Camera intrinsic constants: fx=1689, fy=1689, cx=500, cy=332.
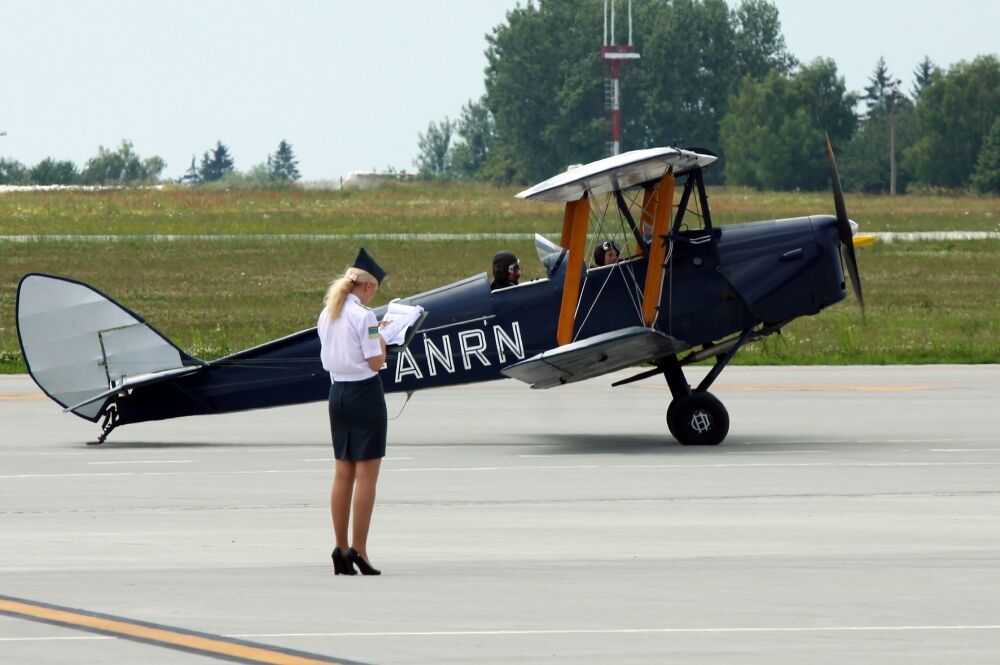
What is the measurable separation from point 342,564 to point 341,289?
151 centimetres

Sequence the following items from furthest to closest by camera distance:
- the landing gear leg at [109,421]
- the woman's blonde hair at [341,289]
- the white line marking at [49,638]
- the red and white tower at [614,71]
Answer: the red and white tower at [614,71]
the landing gear leg at [109,421]
the woman's blonde hair at [341,289]
the white line marking at [49,638]

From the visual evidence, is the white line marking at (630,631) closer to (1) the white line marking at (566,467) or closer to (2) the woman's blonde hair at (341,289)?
(2) the woman's blonde hair at (341,289)

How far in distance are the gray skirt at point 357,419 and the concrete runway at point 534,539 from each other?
0.67 metres

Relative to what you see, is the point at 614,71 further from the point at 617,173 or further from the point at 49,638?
the point at 49,638

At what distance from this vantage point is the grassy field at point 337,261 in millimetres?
29188

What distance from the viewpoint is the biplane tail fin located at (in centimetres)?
1589

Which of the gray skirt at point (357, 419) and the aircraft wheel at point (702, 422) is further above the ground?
the gray skirt at point (357, 419)

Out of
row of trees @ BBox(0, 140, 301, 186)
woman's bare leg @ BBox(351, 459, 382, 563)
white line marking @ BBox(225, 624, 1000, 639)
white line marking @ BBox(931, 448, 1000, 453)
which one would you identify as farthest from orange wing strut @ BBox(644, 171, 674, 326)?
row of trees @ BBox(0, 140, 301, 186)

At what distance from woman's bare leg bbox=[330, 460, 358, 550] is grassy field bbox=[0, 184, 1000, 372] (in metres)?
17.4

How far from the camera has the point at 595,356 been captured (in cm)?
1562

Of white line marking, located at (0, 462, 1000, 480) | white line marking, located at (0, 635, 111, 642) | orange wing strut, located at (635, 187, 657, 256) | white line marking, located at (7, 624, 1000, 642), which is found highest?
orange wing strut, located at (635, 187, 657, 256)

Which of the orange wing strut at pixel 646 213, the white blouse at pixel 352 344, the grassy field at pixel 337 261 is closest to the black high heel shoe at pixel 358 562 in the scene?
the white blouse at pixel 352 344

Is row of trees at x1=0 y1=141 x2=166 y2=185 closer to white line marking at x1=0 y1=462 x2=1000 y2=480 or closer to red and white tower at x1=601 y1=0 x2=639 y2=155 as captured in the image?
red and white tower at x1=601 y1=0 x2=639 y2=155

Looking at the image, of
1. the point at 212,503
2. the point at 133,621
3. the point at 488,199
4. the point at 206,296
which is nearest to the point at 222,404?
the point at 212,503
